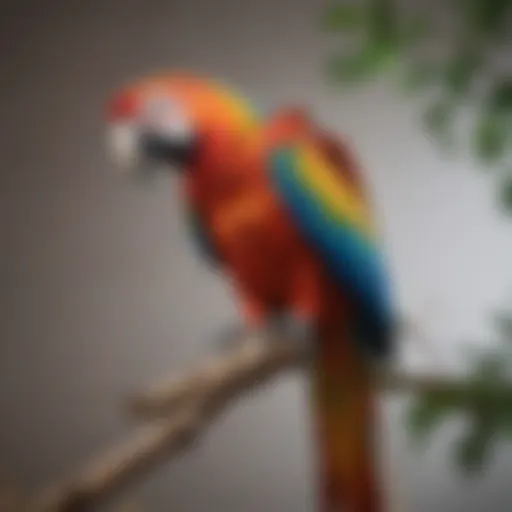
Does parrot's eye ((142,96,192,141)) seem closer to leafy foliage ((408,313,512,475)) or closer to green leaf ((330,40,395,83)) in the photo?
green leaf ((330,40,395,83))

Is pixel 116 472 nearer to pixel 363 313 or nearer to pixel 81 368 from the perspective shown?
pixel 81 368

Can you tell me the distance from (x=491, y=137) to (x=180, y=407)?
0.46 meters

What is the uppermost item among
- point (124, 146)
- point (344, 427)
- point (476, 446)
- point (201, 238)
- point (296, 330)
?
point (124, 146)

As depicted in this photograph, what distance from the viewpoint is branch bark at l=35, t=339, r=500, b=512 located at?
1122 mm

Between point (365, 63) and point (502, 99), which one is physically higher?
point (365, 63)

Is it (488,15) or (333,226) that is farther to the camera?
(333,226)

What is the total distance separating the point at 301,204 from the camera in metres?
1.14

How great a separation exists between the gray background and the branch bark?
0.8 inches

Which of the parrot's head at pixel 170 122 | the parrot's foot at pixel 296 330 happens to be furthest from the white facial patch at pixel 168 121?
the parrot's foot at pixel 296 330

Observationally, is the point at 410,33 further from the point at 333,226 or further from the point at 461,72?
the point at 333,226

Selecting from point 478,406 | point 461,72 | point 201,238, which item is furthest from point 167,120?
point 478,406

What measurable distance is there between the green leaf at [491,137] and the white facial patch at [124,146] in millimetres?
398

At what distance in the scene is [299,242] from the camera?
115cm

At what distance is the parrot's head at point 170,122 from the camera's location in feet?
3.81
